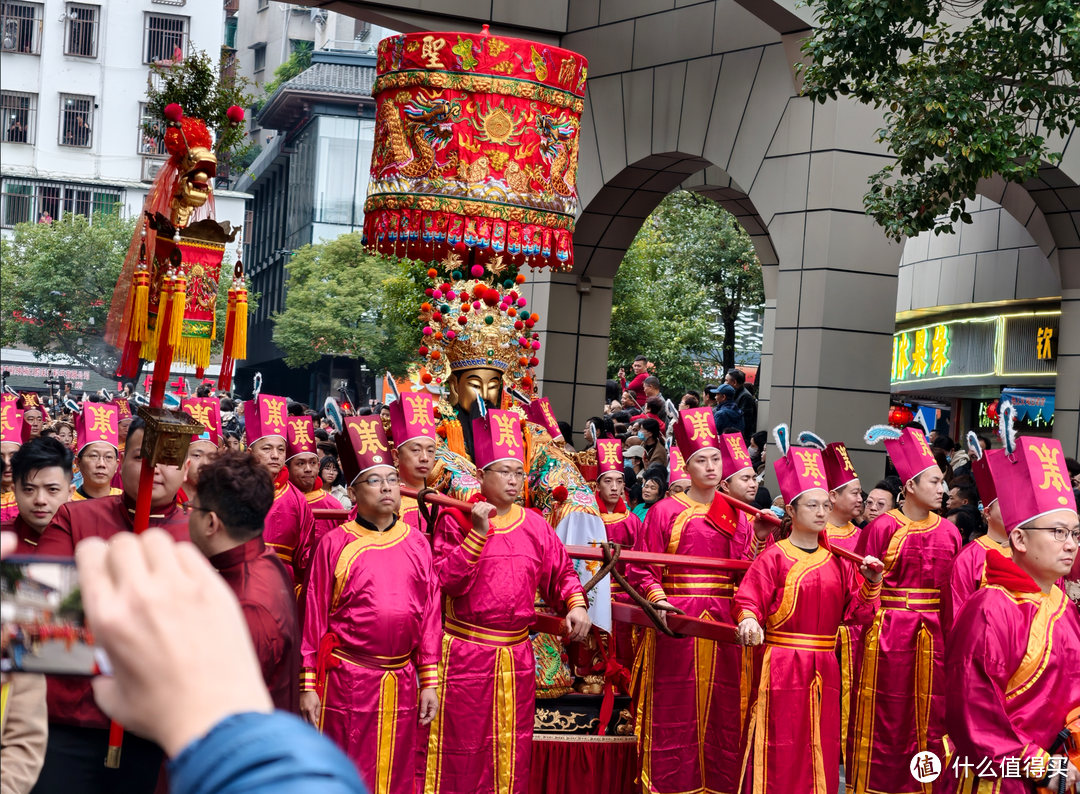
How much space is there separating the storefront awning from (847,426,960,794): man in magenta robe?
31.5ft

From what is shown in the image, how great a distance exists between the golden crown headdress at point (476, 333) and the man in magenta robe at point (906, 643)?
7.45ft

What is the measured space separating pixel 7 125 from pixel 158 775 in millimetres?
46635

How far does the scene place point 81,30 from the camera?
46.6 meters

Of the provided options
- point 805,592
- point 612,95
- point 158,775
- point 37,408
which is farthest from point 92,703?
point 612,95

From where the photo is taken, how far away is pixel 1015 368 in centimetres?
1633

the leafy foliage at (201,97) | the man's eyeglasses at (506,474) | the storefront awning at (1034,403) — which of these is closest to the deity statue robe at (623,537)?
the man's eyeglasses at (506,474)

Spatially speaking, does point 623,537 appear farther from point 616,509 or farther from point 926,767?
point 926,767

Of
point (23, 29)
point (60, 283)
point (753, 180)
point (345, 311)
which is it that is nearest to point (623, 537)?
point (753, 180)

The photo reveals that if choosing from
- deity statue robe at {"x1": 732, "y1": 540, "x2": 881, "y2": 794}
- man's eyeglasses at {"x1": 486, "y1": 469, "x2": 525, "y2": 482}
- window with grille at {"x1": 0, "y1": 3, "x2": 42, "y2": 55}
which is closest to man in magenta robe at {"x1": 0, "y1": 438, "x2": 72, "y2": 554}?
man's eyeglasses at {"x1": 486, "y1": 469, "x2": 525, "y2": 482}

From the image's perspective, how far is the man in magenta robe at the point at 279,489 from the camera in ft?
25.0

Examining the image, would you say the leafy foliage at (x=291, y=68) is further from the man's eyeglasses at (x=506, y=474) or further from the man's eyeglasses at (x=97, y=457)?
the man's eyeglasses at (x=506, y=474)

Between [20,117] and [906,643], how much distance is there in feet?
149

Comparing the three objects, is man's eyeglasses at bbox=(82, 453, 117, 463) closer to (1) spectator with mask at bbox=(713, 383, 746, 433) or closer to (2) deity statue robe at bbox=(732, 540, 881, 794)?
(2) deity statue robe at bbox=(732, 540, 881, 794)

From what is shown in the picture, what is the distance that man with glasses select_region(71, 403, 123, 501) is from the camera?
20.5 feet
